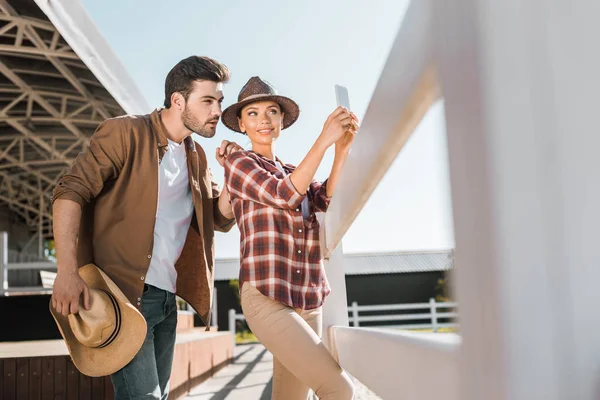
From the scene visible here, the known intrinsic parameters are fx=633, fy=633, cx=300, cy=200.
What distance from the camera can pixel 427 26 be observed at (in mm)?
401

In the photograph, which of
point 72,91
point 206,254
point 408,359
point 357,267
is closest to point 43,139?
point 72,91

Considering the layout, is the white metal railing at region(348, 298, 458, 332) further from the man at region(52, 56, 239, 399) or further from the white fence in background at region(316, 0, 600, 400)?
the man at region(52, 56, 239, 399)

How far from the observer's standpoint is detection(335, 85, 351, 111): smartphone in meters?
1.87

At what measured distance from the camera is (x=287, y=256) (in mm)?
1730

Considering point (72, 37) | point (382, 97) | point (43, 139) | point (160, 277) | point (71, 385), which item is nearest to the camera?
point (382, 97)

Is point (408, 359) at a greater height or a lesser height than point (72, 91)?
lesser

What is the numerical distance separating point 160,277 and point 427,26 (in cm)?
179

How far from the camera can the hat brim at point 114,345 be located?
1.78 meters

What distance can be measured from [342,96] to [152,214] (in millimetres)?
720

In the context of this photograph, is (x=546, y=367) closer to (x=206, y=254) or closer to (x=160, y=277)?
(x=160, y=277)

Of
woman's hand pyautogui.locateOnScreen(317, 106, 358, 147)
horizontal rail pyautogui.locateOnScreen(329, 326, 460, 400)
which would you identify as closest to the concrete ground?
woman's hand pyautogui.locateOnScreen(317, 106, 358, 147)

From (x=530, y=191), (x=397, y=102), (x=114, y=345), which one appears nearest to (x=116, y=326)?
(x=114, y=345)

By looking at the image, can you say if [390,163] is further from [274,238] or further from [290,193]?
[274,238]

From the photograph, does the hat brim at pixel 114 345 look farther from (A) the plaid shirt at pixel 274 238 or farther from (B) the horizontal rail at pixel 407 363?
(B) the horizontal rail at pixel 407 363
